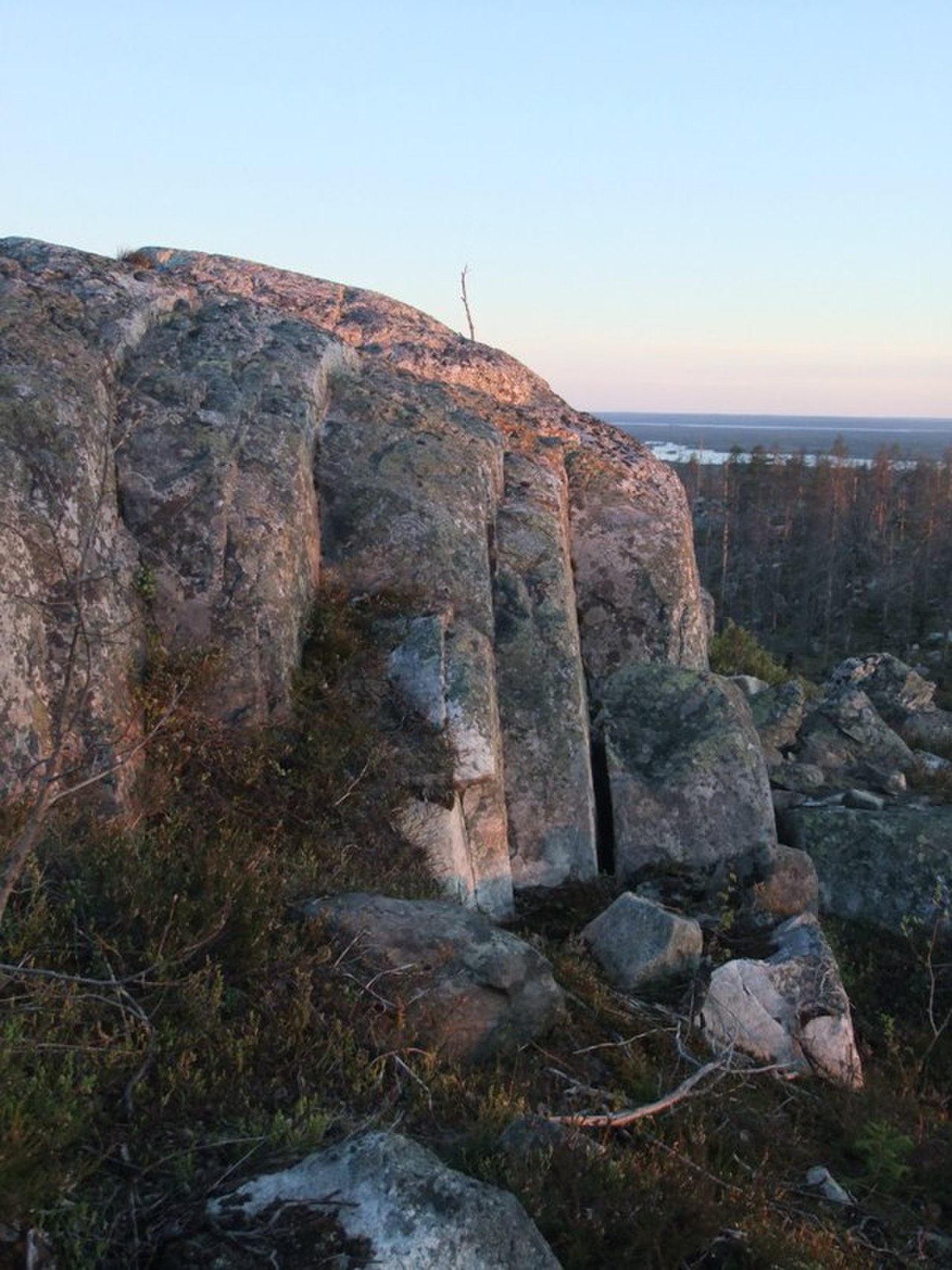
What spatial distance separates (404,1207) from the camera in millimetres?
3984

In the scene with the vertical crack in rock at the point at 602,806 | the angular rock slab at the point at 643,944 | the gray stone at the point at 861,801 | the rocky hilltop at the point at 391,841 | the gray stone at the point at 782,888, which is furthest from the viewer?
the gray stone at the point at 861,801

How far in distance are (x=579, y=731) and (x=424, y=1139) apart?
6.06 metres

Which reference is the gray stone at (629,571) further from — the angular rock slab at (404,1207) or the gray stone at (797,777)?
the angular rock slab at (404,1207)

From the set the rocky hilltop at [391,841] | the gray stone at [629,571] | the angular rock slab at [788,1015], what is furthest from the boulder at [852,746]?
the angular rock slab at [788,1015]

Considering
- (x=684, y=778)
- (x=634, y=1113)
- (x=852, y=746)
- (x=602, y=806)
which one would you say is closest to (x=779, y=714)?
(x=852, y=746)

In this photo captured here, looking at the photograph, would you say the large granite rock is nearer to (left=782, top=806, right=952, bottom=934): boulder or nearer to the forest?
(left=782, top=806, right=952, bottom=934): boulder

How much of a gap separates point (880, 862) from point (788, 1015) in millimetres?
3965

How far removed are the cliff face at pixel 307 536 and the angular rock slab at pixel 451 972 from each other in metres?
2.22

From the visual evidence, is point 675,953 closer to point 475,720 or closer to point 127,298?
point 475,720

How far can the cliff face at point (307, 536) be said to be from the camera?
27.6ft

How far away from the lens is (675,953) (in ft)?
27.0

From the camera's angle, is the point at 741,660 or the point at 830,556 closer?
the point at 741,660

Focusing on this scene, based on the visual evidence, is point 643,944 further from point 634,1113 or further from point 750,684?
point 750,684

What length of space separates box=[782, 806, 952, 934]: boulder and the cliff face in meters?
2.43
